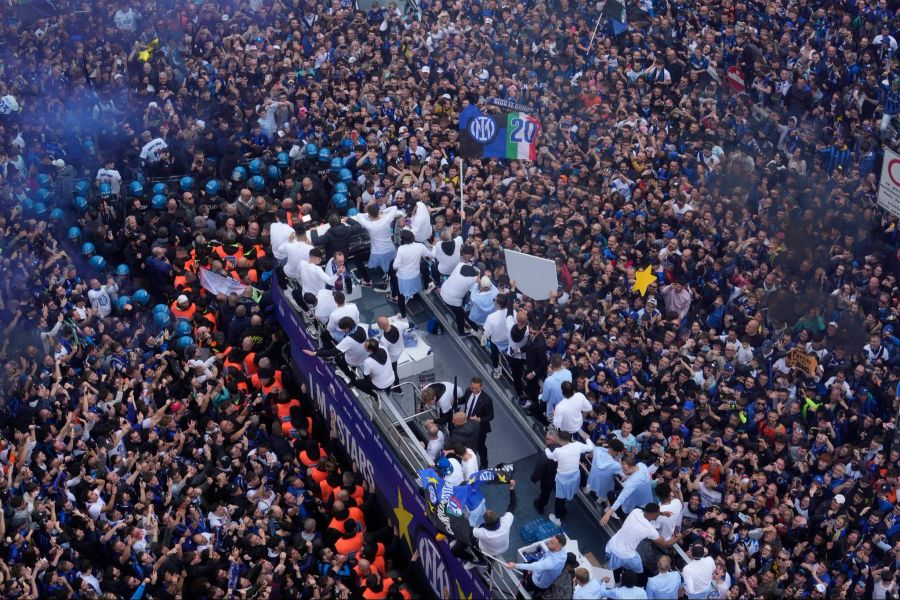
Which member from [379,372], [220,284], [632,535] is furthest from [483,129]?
[632,535]

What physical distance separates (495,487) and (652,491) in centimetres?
233

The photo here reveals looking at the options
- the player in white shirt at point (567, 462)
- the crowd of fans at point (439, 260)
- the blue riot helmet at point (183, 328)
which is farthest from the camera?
the blue riot helmet at point (183, 328)

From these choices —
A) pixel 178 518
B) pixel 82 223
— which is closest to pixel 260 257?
pixel 82 223

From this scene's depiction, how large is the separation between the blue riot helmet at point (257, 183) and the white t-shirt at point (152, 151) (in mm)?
2165

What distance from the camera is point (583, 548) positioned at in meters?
15.6

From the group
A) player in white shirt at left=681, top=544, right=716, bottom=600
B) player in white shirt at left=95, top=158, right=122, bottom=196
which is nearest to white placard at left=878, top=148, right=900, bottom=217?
player in white shirt at left=681, top=544, right=716, bottom=600

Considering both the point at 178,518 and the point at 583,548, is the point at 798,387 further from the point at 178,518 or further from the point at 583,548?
the point at 178,518

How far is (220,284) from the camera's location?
2105 centimetres

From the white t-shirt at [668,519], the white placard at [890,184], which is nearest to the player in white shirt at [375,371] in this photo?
the white t-shirt at [668,519]

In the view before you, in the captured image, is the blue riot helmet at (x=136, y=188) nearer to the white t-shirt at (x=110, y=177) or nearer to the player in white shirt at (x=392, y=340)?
the white t-shirt at (x=110, y=177)

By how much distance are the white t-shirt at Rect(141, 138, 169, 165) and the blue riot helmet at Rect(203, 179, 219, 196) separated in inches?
62.6

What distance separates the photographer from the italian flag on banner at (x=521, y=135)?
19625mm

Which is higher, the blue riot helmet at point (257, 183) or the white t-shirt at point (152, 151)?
the blue riot helmet at point (257, 183)

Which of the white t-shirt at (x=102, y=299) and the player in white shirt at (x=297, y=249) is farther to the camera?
the white t-shirt at (x=102, y=299)
